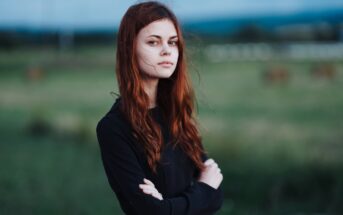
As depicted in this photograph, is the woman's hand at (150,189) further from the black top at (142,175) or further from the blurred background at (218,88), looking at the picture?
the blurred background at (218,88)

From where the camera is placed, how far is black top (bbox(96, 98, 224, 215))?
1.77 m

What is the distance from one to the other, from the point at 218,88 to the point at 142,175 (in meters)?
4.65

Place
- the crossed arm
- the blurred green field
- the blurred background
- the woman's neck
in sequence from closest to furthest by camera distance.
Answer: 1. the crossed arm
2. the woman's neck
3. the blurred green field
4. the blurred background

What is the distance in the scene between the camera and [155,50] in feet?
6.05

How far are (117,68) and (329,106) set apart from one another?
4423mm

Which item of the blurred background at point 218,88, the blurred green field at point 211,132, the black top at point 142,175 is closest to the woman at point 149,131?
the black top at point 142,175

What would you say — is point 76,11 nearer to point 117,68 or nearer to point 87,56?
point 87,56

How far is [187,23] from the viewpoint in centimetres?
631

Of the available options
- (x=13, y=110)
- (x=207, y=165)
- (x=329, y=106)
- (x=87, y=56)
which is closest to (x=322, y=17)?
(x=329, y=106)

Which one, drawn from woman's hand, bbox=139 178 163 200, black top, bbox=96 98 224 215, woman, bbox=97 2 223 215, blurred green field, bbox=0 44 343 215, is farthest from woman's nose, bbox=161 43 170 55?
A: blurred green field, bbox=0 44 343 215

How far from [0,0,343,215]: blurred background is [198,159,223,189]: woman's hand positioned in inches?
118

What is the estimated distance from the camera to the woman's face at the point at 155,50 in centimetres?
184

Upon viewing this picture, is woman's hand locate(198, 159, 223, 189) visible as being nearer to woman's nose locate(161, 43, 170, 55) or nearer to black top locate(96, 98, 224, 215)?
black top locate(96, 98, 224, 215)

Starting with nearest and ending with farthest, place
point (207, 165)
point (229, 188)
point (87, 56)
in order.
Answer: point (207, 165) < point (229, 188) < point (87, 56)
